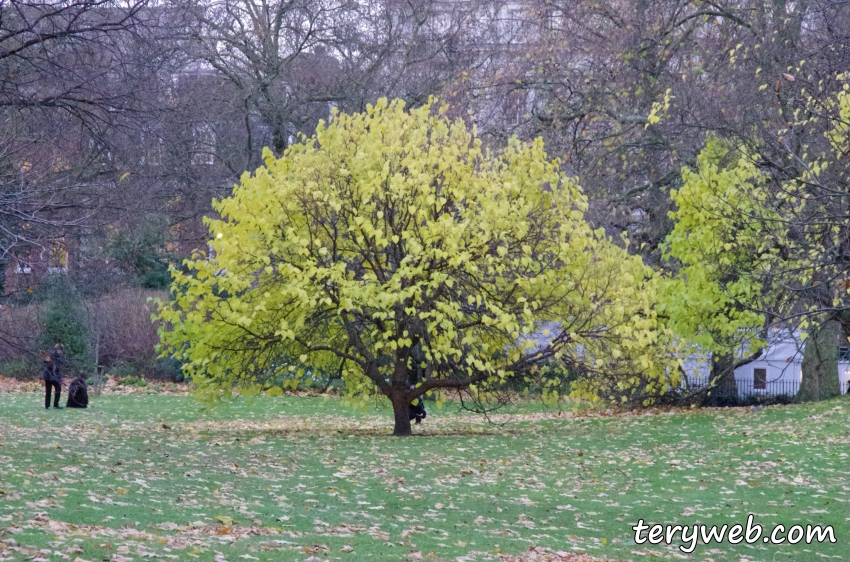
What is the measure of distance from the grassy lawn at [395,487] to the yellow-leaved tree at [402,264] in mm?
1629

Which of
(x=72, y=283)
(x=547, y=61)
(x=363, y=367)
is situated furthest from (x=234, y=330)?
(x=72, y=283)

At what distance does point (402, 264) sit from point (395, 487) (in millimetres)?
4656

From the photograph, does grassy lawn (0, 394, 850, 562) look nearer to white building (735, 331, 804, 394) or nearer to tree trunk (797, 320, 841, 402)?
tree trunk (797, 320, 841, 402)

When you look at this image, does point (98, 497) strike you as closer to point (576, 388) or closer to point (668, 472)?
point (668, 472)

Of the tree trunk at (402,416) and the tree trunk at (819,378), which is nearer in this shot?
the tree trunk at (402,416)

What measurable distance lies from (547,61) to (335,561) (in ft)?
61.8

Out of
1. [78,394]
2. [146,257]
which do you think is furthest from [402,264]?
[146,257]

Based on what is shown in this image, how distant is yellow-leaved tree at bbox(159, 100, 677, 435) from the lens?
1576 centimetres

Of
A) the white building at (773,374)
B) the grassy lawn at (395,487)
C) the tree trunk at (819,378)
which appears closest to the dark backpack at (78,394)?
the grassy lawn at (395,487)

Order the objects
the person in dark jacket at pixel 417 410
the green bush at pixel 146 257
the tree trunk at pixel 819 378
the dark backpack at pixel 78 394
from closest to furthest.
A: the person in dark jacket at pixel 417 410 < the dark backpack at pixel 78 394 < the tree trunk at pixel 819 378 < the green bush at pixel 146 257

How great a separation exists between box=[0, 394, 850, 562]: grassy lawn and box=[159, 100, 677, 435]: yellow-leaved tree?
163cm

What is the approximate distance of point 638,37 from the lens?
75.8 ft

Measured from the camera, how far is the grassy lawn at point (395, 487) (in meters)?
8.01

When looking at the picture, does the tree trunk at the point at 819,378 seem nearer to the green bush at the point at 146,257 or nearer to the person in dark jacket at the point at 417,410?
the person in dark jacket at the point at 417,410
